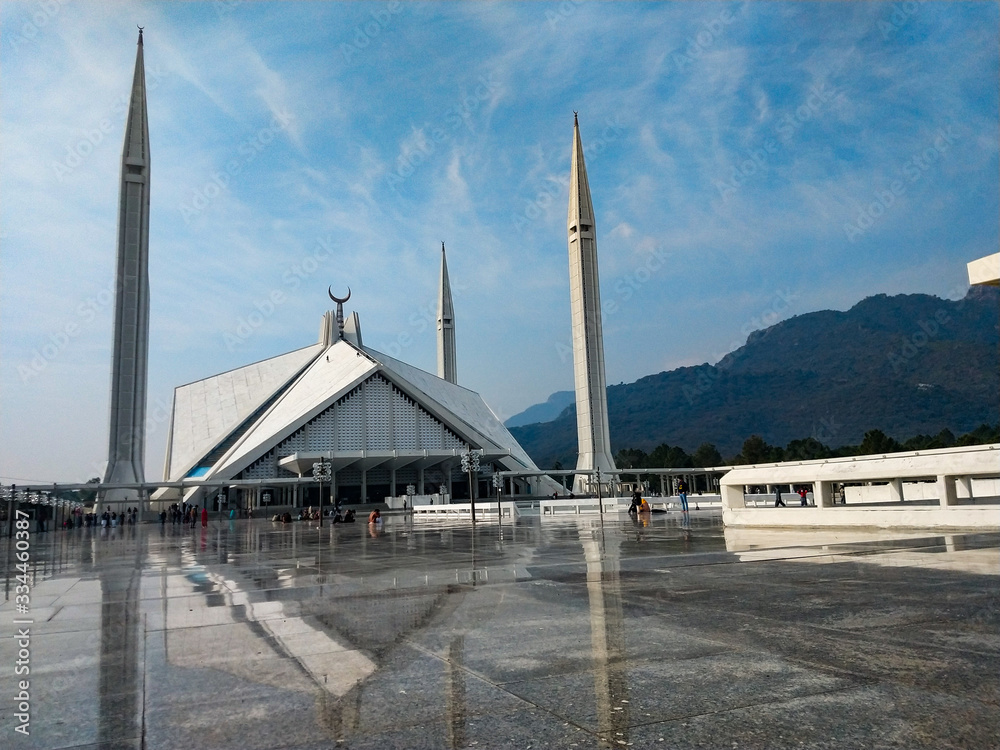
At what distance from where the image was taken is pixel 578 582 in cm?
685

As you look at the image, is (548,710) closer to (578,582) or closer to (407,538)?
(578,582)

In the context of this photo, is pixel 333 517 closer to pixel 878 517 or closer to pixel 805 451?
pixel 878 517

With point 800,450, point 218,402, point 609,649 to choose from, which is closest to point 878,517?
point 609,649

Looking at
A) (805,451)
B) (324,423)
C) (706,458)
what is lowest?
(706,458)

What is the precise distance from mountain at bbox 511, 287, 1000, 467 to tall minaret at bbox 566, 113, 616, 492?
4095 inches

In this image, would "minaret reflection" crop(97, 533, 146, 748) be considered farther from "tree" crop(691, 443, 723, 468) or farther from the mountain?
the mountain

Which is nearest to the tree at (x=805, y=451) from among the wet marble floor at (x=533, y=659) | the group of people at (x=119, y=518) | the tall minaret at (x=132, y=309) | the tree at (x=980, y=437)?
the tree at (x=980, y=437)

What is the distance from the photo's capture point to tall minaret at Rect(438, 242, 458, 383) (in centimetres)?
7594

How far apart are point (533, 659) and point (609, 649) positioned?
0.45 meters

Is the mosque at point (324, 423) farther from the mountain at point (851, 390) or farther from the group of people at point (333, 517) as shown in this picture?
the mountain at point (851, 390)

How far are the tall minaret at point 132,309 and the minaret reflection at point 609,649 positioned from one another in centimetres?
3890

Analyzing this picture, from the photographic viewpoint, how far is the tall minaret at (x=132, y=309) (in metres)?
40.3

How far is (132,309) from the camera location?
136ft

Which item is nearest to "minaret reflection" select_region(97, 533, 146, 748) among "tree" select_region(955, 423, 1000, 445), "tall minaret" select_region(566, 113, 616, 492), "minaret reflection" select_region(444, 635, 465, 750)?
"minaret reflection" select_region(444, 635, 465, 750)
